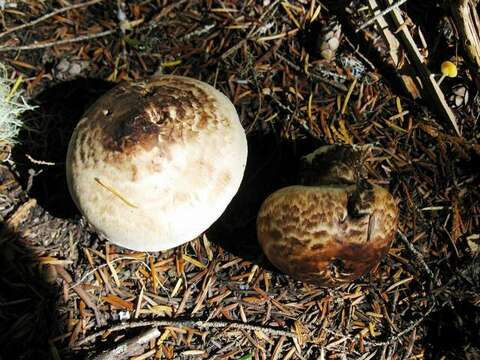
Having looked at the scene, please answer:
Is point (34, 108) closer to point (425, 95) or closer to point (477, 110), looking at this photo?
point (425, 95)

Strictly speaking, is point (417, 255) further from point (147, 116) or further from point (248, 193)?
point (147, 116)

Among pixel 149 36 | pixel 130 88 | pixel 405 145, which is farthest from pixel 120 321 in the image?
pixel 405 145

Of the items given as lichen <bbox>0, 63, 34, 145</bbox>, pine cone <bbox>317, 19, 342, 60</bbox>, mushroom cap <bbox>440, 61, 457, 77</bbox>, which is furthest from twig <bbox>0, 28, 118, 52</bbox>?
mushroom cap <bbox>440, 61, 457, 77</bbox>

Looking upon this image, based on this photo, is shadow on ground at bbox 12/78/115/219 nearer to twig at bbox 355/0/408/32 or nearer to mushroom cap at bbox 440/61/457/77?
twig at bbox 355/0/408/32

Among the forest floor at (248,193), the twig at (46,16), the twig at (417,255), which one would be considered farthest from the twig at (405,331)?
the twig at (46,16)

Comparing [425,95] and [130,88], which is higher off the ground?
[130,88]

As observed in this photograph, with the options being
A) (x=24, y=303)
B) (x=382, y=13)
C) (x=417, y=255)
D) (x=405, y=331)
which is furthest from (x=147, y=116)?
(x=405, y=331)
